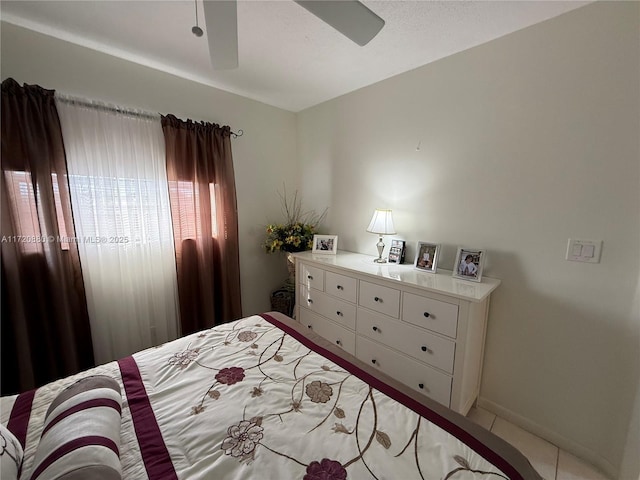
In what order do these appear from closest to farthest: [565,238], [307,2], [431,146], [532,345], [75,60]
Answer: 1. [307,2]
2. [565,238]
3. [532,345]
4. [75,60]
5. [431,146]

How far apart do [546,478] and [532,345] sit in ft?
2.13

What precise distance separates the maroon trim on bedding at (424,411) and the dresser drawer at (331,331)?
73cm

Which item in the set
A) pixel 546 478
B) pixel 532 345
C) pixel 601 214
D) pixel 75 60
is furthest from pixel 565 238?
pixel 75 60

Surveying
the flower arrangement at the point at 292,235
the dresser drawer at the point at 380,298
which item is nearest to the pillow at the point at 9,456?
the dresser drawer at the point at 380,298

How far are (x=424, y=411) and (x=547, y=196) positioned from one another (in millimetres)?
1360

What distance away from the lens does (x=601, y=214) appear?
1295 millimetres

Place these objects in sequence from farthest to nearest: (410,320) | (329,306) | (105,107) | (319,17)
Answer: (329,306) → (105,107) → (410,320) → (319,17)

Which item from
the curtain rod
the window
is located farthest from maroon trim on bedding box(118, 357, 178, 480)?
the curtain rod

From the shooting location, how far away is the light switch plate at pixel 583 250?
1314mm

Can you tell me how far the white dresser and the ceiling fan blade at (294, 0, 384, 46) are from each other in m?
1.28

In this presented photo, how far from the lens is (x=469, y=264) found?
1665mm

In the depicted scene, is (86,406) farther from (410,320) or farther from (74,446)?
(410,320)

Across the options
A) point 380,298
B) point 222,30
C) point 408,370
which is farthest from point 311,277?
point 222,30

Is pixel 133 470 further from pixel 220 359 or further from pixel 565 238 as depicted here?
pixel 565 238
